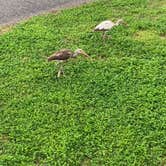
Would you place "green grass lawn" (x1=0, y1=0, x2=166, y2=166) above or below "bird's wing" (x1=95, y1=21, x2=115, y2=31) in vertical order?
below

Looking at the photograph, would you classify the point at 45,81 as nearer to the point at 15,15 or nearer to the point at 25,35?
the point at 25,35

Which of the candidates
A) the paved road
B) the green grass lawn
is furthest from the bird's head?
the paved road

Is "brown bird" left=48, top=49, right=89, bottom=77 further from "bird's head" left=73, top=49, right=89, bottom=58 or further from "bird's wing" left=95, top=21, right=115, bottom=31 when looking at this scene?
"bird's wing" left=95, top=21, right=115, bottom=31

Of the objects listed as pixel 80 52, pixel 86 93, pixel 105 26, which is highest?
pixel 105 26

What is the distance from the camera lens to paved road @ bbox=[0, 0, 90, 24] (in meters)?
9.31

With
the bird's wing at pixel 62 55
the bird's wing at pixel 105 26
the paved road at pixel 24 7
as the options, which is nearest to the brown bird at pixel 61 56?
the bird's wing at pixel 62 55

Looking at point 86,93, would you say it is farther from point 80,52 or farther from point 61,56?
point 80,52

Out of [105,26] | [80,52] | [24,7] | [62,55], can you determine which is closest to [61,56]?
[62,55]

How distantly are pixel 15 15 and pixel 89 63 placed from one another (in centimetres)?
277

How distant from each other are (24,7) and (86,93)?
3773mm

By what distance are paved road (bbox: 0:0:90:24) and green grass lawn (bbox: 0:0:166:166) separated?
513mm

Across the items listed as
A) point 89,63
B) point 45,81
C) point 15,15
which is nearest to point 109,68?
point 89,63

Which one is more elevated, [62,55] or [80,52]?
[62,55]

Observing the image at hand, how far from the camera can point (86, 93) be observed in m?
6.61
